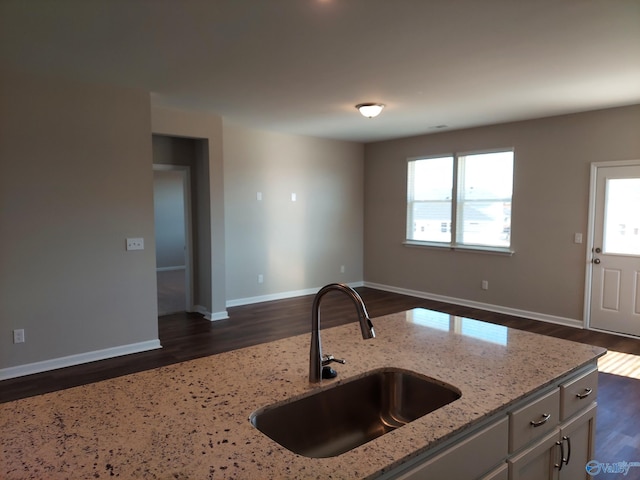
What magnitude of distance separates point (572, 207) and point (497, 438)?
15.8 ft

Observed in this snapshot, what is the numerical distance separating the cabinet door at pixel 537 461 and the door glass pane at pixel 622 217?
4.29 m

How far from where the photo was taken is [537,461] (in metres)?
1.56

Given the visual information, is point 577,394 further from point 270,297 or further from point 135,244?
point 270,297

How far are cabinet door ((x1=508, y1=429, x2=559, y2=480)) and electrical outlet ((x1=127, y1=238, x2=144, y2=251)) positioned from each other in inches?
156

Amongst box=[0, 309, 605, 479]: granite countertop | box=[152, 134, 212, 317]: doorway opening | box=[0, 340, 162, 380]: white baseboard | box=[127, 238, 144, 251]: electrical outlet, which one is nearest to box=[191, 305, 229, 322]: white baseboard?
box=[152, 134, 212, 317]: doorway opening

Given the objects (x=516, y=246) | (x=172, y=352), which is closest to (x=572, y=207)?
(x=516, y=246)

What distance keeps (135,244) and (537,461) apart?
3979 mm

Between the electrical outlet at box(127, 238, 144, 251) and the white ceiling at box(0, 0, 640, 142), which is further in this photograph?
the electrical outlet at box(127, 238, 144, 251)

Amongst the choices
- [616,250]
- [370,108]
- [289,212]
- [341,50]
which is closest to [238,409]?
[341,50]

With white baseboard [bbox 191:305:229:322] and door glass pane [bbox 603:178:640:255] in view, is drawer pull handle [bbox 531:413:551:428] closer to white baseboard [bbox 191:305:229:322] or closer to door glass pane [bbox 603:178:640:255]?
door glass pane [bbox 603:178:640:255]

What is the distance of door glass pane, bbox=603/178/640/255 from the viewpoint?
4852 mm

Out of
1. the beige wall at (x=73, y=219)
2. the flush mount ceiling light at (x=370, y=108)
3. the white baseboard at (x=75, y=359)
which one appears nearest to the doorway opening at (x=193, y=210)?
the beige wall at (x=73, y=219)

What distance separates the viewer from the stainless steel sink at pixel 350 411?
138 cm

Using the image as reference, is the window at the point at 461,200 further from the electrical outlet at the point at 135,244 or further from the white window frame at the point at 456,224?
the electrical outlet at the point at 135,244
